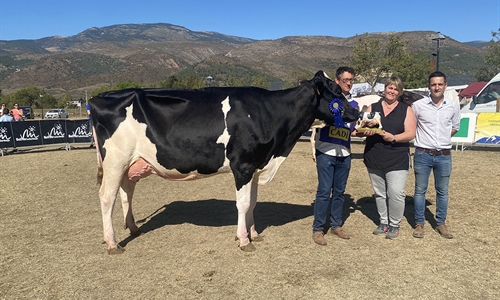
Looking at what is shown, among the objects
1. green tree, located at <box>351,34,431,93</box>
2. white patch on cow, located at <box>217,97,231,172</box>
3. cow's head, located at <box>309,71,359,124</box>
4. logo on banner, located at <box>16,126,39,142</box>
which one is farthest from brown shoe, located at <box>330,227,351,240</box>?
green tree, located at <box>351,34,431,93</box>

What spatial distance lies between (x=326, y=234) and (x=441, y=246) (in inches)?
62.4

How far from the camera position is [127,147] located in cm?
511

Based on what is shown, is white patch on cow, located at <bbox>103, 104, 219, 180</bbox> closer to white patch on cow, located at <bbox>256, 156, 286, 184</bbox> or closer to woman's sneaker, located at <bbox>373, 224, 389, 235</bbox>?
white patch on cow, located at <bbox>256, 156, 286, 184</bbox>

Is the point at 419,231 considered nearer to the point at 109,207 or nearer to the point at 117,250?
the point at 117,250

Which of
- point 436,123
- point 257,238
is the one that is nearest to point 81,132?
point 257,238

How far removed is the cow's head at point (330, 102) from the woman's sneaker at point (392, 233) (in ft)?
5.94

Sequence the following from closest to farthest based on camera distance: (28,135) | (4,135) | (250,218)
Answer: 1. (250,218)
2. (4,135)
3. (28,135)

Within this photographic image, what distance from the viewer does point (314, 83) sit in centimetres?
532

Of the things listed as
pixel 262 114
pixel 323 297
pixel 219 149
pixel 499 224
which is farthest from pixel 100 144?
pixel 499 224

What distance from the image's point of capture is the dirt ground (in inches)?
163

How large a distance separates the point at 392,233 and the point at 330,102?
85.7 inches

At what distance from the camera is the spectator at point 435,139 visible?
17.6 feet

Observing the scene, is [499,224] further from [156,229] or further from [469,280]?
[156,229]

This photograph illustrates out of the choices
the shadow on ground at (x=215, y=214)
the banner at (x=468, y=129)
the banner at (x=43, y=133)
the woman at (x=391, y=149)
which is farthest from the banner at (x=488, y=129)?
the banner at (x=43, y=133)
